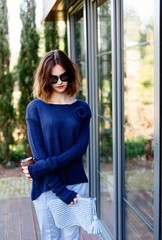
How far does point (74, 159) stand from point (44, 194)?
0.25 m

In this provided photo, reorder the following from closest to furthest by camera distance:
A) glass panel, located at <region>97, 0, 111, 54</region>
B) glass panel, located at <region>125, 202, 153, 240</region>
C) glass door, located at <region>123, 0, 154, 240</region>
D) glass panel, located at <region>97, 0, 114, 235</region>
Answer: glass panel, located at <region>125, 202, 153, 240</region>
glass panel, located at <region>97, 0, 111, 54</region>
glass panel, located at <region>97, 0, 114, 235</region>
glass door, located at <region>123, 0, 154, 240</region>

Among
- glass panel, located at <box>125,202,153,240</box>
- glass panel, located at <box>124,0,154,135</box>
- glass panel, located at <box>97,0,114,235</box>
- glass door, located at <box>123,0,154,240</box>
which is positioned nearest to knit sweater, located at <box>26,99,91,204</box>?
glass panel, located at <box>125,202,153,240</box>

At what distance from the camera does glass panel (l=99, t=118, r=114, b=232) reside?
3557mm

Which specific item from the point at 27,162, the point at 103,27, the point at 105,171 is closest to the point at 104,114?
the point at 105,171

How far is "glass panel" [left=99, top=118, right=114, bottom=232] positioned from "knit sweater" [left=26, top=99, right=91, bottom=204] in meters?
1.43

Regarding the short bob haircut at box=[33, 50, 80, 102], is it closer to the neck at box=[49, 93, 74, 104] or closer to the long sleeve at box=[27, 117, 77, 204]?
the neck at box=[49, 93, 74, 104]

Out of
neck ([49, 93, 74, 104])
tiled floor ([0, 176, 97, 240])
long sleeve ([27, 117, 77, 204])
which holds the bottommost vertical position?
tiled floor ([0, 176, 97, 240])

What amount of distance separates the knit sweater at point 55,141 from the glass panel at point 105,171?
1433 mm

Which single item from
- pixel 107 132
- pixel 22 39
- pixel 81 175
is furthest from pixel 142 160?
pixel 81 175

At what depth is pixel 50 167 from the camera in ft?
6.76

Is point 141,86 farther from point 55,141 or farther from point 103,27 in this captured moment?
point 55,141

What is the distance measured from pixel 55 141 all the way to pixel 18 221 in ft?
7.19

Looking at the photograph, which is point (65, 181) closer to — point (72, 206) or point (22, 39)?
point (72, 206)

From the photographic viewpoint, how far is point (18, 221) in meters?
4.04
